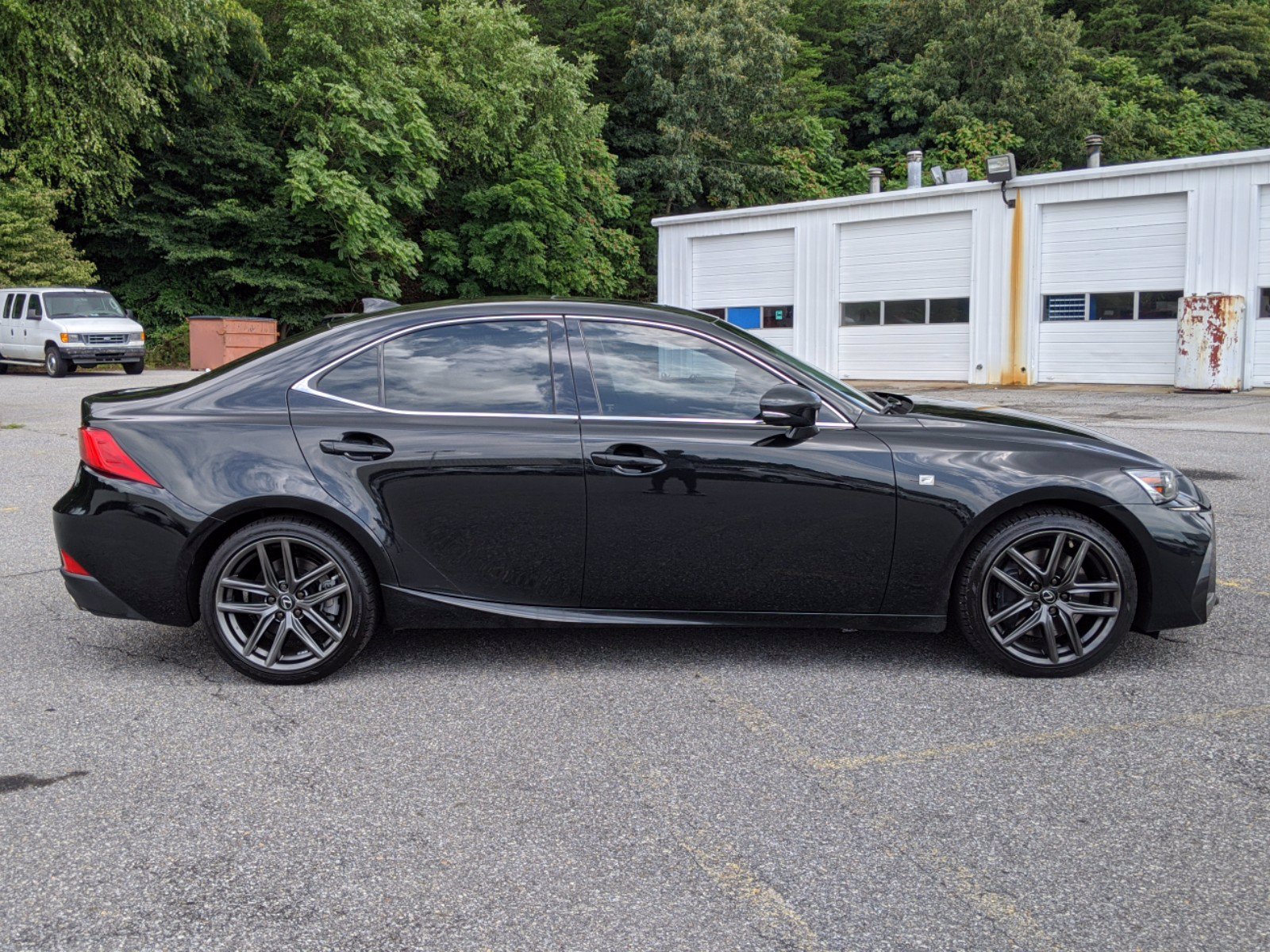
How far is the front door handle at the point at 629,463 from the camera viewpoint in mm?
4555

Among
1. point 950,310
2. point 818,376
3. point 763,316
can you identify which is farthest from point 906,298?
point 818,376

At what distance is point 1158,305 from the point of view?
24828 millimetres

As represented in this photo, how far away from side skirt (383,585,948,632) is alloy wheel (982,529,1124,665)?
258mm

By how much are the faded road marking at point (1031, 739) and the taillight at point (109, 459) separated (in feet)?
9.11

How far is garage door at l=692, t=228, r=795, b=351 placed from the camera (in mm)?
30578

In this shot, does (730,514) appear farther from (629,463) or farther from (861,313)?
(861,313)

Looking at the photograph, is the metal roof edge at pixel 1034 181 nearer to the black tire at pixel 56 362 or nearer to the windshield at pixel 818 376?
the black tire at pixel 56 362

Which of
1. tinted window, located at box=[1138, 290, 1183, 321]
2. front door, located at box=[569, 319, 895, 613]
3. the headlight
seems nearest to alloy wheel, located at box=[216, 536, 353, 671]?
front door, located at box=[569, 319, 895, 613]

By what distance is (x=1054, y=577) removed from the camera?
4.58m

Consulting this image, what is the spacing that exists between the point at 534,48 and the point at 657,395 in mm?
37681

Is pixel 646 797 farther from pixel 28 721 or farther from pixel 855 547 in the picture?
pixel 28 721

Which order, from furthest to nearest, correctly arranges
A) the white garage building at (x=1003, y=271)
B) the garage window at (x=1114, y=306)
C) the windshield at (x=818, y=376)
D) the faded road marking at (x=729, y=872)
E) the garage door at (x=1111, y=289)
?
1. the garage window at (x=1114, y=306)
2. the garage door at (x=1111, y=289)
3. the white garage building at (x=1003, y=271)
4. the windshield at (x=818, y=376)
5. the faded road marking at (x=729, y=872)

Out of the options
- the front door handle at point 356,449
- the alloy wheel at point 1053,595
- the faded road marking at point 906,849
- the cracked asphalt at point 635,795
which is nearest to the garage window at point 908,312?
the cracked asphalt at point 635,795

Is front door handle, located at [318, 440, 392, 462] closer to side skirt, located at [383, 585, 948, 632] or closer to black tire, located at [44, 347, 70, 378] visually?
side skirt, located at [383, 585, 948, 632]
